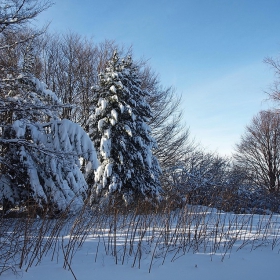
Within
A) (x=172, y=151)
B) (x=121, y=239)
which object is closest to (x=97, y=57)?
(x=172, y=151)

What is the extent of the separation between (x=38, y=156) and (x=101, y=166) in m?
3.27

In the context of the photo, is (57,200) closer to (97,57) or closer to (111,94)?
(111,94)

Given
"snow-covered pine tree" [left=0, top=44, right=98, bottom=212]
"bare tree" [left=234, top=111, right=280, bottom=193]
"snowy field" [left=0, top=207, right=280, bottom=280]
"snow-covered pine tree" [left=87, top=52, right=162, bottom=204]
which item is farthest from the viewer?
"bare tree" [left=234, top=111, right=280, bottom=193]

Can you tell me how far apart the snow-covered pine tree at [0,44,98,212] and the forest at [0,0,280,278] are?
0.03 m

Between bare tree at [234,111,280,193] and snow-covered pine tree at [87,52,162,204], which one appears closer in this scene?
snow-covered pine tree at [87,52,162,204]

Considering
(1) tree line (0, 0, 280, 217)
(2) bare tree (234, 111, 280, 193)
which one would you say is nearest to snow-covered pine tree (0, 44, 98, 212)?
(1) tree line (0, 0, 280, 217)

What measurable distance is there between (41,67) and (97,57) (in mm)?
3728

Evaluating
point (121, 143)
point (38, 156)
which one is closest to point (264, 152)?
point (121, 143)

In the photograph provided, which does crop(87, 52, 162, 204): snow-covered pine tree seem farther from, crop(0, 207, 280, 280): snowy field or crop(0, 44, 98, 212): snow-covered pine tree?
crop(0, 207, 280, 280): snowy field

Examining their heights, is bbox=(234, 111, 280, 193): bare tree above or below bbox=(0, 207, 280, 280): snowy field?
above

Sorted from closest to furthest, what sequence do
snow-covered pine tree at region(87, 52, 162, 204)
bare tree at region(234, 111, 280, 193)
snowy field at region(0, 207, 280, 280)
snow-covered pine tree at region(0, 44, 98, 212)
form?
snowy field at region(0, 207, 280, 280) < snow-covered pine tree at region(0, 44, 98, 212) < snow-covered pine tree at region(87, 52, 162, 204) < bare tree at region(234, 111, 280, 193)

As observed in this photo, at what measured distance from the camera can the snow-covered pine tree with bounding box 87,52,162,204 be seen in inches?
386

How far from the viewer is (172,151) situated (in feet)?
52.5

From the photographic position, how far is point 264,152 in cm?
2048
